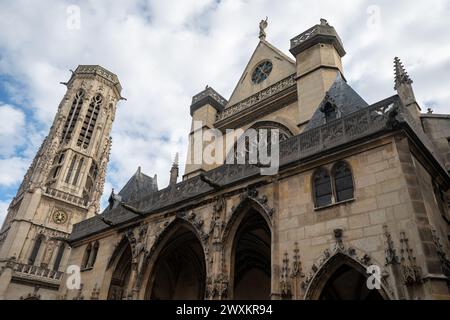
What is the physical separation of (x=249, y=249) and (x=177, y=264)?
4.34 metres

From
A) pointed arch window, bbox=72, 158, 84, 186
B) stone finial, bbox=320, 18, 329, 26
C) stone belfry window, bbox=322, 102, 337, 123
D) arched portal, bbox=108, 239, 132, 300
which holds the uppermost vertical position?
pointed arch window, bbox=72, 158, 84, 186

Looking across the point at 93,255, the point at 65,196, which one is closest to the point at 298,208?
the point at 93,255

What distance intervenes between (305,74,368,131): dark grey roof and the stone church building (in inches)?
2.8

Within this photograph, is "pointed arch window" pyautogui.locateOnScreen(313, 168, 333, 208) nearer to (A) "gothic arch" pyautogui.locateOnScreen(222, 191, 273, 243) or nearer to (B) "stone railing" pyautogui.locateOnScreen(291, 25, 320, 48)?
(A) "gothic arch" pyautogui.locateOnScreen(222, 191, 273, 243)

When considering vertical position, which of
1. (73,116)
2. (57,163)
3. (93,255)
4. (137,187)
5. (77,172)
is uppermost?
(73,116)

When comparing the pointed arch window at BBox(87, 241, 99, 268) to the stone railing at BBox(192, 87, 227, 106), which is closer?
the pointed arch window at BBox(87, 241, 99, 268)

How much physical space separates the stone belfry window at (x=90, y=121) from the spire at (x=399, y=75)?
35059 mm

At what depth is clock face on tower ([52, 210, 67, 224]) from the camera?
35.3 m

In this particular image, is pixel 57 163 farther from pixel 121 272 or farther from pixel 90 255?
pixel 121 272

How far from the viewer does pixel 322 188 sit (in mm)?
10188

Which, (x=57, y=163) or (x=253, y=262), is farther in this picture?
(x=57, y=163)

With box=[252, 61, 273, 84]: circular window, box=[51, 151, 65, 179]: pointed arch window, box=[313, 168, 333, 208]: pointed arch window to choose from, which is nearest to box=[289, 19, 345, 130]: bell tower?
box=[252, 61, 273, 84]: circular window

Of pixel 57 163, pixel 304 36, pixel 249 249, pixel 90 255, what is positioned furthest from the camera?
pixel 57 163

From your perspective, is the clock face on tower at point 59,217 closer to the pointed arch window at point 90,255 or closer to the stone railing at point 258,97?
the pointed arch window at point 90,255
